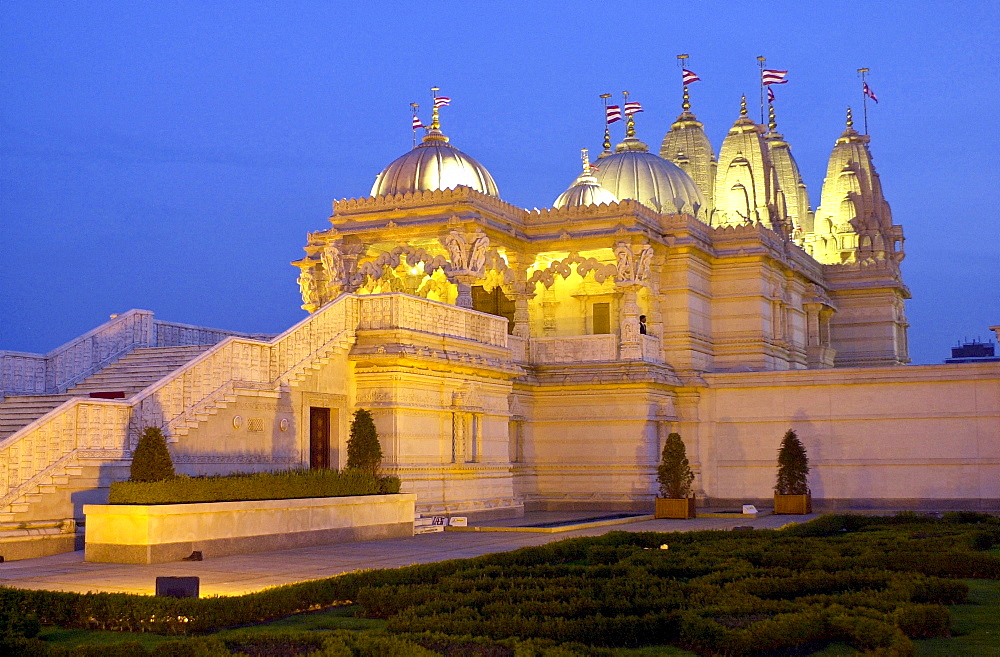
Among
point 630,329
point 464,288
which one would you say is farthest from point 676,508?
point 464,288

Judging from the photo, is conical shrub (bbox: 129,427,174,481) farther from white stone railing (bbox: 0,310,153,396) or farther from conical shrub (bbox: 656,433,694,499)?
conical shrub (bbox: 656,433,694,499)

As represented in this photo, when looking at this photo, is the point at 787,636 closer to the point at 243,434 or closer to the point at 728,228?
the point at 243,434

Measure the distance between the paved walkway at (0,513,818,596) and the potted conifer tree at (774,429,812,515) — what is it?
1058cm

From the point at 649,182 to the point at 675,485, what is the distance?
16.6 meters

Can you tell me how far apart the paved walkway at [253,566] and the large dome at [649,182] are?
22969 millimetres

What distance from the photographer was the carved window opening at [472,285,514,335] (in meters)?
40.2

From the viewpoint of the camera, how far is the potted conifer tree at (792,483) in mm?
31812

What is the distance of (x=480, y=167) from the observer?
126ft

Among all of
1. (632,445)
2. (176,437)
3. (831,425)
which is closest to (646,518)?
(632,445)

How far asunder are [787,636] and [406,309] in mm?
18279

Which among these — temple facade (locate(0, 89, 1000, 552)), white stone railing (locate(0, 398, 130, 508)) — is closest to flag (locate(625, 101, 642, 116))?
temple facade (locate(0, 89, 1000, 552))

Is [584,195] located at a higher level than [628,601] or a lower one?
higher

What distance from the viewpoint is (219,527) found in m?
18.7

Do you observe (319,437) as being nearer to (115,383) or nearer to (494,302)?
(115,383)
